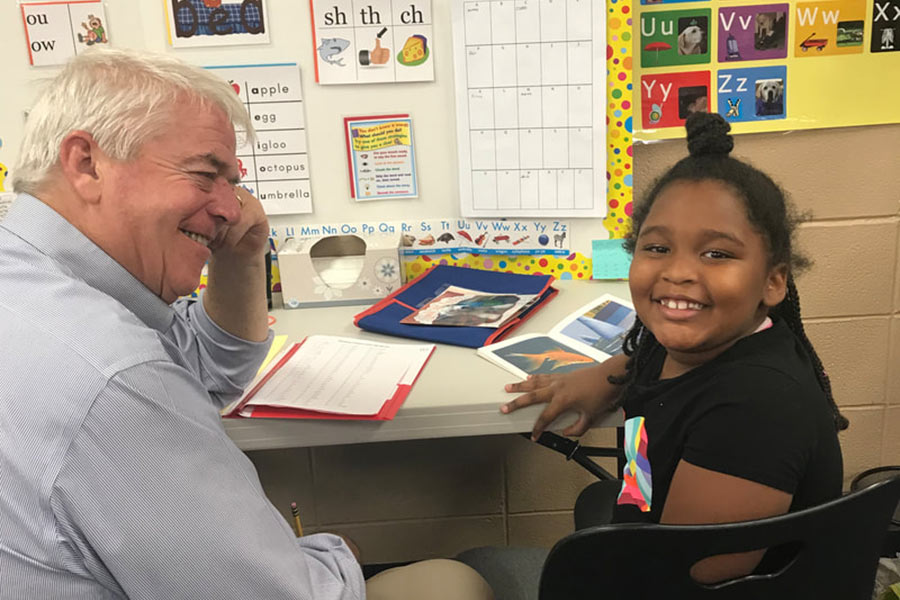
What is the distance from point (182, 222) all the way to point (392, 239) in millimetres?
777

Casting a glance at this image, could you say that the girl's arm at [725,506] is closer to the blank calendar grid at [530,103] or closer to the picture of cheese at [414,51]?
the blank calendar grid at [530,103]

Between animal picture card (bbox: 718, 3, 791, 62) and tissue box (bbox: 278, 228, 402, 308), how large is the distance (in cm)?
86

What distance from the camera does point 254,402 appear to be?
3.75 feet

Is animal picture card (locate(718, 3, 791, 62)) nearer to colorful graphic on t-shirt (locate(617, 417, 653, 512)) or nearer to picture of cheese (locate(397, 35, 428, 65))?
picture of cheese (locate(397, 35, 428, 65))

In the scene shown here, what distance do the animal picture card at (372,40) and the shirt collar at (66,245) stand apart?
919 mm

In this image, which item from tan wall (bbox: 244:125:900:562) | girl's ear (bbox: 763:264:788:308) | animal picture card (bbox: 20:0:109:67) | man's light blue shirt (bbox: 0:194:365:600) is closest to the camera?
man's light blue shirt (bbox: 0:194:365:600)

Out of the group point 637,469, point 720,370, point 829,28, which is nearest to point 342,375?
point 637,469

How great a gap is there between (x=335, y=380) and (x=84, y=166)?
54cm

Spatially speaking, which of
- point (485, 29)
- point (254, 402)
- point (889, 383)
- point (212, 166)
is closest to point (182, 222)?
point (212, 166)

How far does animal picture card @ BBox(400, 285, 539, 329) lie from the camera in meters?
1.43

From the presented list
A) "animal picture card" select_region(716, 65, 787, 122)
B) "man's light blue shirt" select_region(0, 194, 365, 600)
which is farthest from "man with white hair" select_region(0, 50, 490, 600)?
"animal picture card" select_region(716, 65, 787, 122)

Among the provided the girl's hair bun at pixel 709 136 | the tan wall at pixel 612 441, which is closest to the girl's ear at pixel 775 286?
the girl's hair bun at pixel 709 136

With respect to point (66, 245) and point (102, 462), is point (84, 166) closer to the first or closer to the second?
point (66, 245)

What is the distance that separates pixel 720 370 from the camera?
93cm
